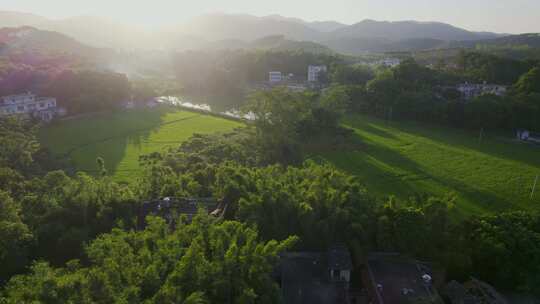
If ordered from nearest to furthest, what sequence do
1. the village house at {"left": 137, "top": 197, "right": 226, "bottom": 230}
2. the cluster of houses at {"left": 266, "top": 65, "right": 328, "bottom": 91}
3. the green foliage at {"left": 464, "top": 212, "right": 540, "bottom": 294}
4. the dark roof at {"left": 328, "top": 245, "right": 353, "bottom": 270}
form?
the dark roof at {"left": 328, "top": 245, "right": 353, "bottom": 270}, the green foliage at {"left": 464, "top": 212, "right": 540, "bottom": 294}, the village house at {"left": 137, "top": 197, "right": 226, "bottom": 230}, the cluster of houses at {"left": 266, "top": 65, "right": 328, "bottom": 91}

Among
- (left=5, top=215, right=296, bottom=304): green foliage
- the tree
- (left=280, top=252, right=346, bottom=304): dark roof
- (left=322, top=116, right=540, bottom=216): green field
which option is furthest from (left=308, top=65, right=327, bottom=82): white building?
the tree

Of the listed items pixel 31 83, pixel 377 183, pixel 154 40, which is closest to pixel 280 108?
pixel 377 183

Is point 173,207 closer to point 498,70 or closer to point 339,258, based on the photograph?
point 339,258

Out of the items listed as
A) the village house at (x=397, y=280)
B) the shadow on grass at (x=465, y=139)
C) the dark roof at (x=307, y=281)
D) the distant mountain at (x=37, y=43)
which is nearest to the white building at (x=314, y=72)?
the shadow on grass at (x=465, y=139)

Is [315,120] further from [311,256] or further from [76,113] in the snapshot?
[76,113]

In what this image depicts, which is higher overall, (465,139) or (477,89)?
(477,89)

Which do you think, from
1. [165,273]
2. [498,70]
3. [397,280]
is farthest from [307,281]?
[498,70]

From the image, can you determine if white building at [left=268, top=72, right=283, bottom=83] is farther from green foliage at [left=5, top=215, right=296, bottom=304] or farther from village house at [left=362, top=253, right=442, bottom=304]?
green foliage at [left=5, top=215, right=296, bottom=304]
